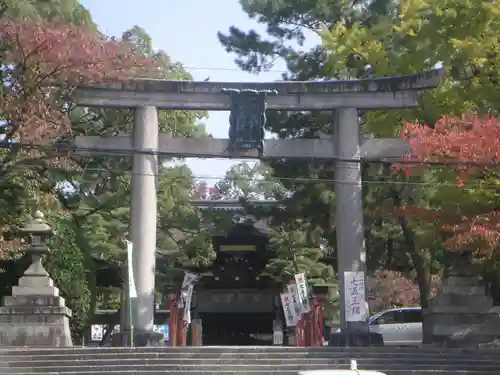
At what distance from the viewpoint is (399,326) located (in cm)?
2439

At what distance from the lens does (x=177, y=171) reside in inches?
1117

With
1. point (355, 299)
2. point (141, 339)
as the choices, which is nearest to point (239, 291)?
point (355, 299)

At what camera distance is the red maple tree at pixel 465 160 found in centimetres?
1517

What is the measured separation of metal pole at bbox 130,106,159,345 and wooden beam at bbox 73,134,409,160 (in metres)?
0.39

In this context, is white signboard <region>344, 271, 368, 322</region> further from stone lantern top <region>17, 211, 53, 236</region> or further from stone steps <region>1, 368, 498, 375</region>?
stone lantern top <region>17, 211, 53, 236</region>

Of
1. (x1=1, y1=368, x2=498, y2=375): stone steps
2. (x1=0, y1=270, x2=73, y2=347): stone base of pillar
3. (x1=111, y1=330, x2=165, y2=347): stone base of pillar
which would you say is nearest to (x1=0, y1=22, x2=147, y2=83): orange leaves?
(x1=0, y1=270, x2=73, y2=347): stone base of pillar

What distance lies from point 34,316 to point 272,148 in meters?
7.68

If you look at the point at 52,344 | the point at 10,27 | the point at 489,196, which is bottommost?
the point at 52,344

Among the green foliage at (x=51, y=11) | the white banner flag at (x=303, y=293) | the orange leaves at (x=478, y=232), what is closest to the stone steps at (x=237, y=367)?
the orange leaves at (x=478, y=232)

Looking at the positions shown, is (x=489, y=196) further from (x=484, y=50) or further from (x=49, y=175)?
(x=49, y=175)

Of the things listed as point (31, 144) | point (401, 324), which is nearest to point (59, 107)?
point (31, 144)

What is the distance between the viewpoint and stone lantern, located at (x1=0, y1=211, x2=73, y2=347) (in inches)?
777

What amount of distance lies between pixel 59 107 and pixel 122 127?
20.8ft

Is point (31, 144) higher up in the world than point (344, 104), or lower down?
lower down
